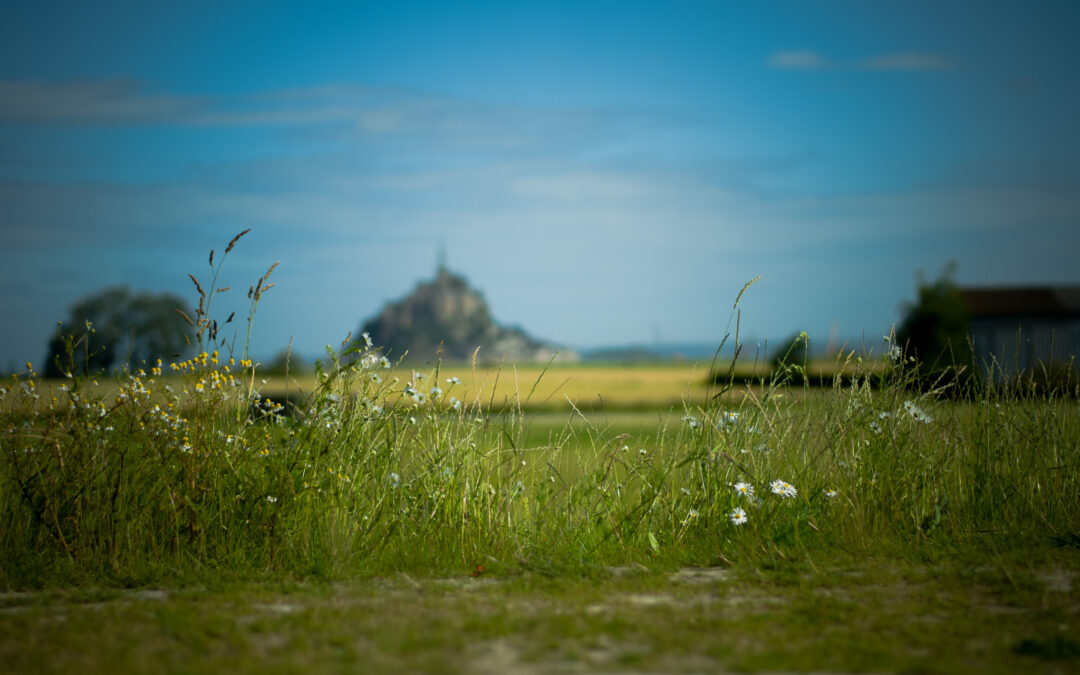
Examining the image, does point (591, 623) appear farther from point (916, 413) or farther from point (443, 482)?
point (916, 413)

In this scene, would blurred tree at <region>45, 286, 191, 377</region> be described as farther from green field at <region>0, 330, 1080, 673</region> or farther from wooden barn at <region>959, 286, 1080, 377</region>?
wooden barn at <region>959, 286, 1080, 377</region>

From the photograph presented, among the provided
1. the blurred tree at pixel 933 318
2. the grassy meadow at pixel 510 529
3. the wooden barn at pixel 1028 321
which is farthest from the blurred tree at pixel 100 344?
the wooden barn at pixel 1028 321

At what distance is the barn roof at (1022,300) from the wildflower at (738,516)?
26.7 meters

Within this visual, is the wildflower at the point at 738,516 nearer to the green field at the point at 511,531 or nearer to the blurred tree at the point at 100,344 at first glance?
the green field at the point at 511,531

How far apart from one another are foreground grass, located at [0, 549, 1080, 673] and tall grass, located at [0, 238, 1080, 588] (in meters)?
0.37

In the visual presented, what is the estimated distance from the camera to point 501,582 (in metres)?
4.58

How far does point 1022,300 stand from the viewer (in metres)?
29.7

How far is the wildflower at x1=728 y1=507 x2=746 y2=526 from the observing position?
5.09m

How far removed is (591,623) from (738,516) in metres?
1.79

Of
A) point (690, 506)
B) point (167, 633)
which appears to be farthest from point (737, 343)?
point (167, 633)

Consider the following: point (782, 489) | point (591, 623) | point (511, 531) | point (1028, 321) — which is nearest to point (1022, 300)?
point (1028, 321)

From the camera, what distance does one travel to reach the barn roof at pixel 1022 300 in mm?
28359

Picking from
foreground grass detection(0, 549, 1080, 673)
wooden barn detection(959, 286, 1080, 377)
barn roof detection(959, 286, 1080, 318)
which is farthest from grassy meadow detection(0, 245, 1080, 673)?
barn roof detection(959, 286, 1080, 318)

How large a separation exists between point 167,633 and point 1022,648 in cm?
386
